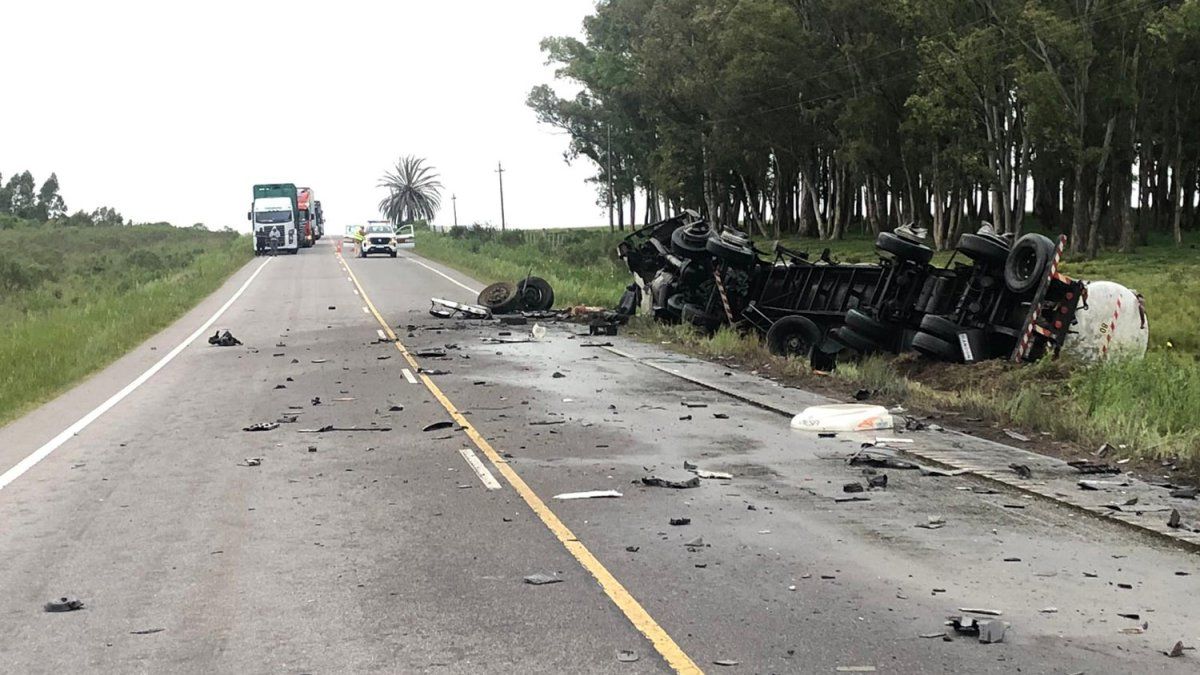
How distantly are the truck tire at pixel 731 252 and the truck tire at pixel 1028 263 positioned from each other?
5.96 m

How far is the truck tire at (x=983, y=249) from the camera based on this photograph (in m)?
18.4

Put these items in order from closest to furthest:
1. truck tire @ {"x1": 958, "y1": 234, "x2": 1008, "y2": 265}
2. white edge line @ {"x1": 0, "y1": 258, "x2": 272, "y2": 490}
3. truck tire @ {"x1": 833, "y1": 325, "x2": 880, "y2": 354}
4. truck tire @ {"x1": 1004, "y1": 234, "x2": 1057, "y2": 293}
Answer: white edge line @ {"x1": 0, "y1": 258, "x2": 272, "y2": 490} < truck tire @ {"x1": 1004, "y1": 234, "x2": 1057, "y2": 293} < truck tire @ {"x1": 958, "y1": 234, "x2": 1008, "y2": 265} < truck tire @ {"x1": 833, "y1": 325, "x2": 880, "y2": 354}

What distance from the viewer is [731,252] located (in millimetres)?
23328

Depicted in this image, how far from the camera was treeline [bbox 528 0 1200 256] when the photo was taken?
46688mm

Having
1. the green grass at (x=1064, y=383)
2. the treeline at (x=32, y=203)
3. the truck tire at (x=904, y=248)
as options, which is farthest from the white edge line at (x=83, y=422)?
the treeline at (x=32, y=203)

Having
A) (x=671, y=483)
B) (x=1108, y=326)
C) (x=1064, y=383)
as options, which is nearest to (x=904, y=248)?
(x=1108, y=326)

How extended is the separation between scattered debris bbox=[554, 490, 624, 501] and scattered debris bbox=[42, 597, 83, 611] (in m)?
3.74

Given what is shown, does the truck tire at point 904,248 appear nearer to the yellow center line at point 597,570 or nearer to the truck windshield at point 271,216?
the yellow center line at point 597,570

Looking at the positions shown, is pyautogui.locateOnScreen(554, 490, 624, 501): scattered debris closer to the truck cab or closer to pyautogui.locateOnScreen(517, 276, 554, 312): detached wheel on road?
pyautogui.locateOnScreen(517, 276, 554, 312): detached wheel on road

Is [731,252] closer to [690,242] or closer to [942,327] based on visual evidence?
[690,242]

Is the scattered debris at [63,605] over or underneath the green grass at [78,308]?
over

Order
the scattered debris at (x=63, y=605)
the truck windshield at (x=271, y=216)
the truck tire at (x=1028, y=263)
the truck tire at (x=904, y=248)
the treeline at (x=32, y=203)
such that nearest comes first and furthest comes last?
1. the scattered debris at (x=63, y=605)
2. the truck tire at (x=1028, y=263)
3. the truck tire at (x=904, y=248)
4. the truck windshield at (x=271, y=216)
5. the treeline at (x=32, y=203)

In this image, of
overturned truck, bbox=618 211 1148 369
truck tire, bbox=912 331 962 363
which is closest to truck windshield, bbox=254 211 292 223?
overturned truck, bbox=618 211 1148 369

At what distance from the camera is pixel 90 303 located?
Answer: 34.8m
